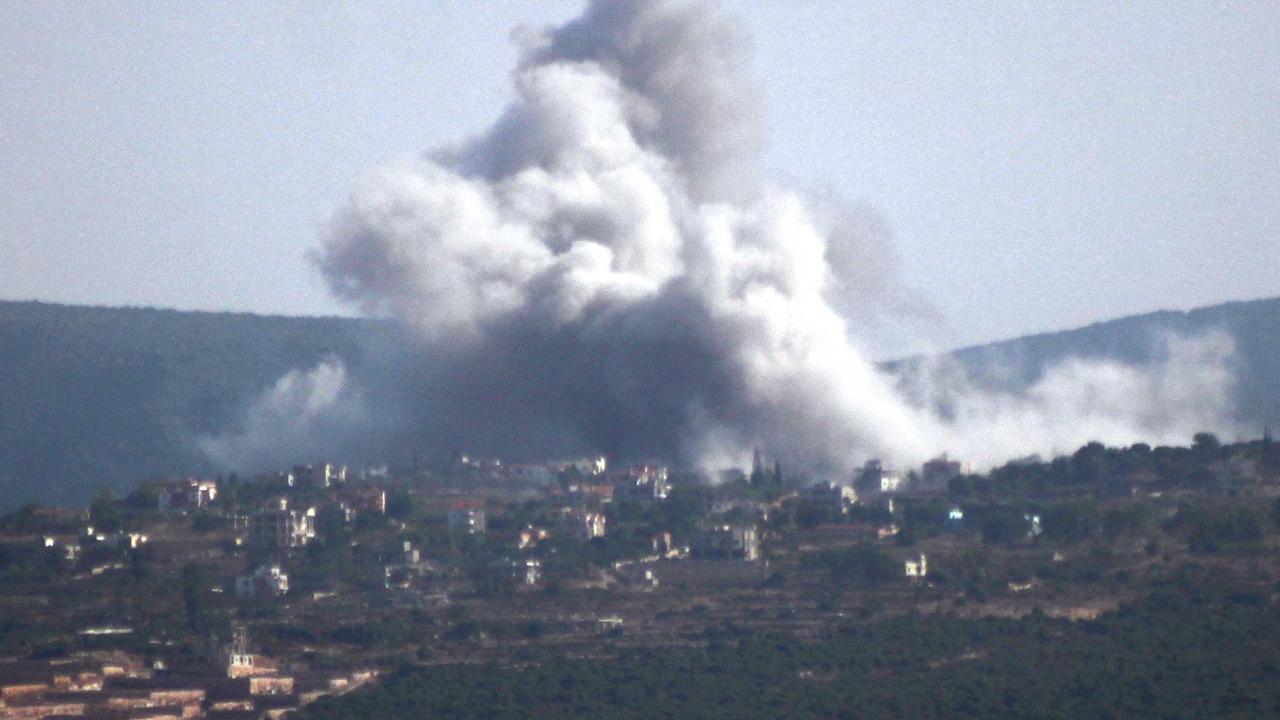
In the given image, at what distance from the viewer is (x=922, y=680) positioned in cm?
4253

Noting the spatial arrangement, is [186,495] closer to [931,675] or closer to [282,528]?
[282,528]

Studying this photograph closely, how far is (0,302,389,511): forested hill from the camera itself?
9025cm

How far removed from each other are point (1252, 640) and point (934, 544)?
12.8m

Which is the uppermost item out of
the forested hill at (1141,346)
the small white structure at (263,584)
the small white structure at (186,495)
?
the forested hill at (1141,346)

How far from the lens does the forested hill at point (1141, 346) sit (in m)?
92.1

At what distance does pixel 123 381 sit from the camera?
4035 inches

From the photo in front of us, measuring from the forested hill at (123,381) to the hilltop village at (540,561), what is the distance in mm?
22554

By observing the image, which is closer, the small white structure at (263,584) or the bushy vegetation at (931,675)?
the bushy vegetation at (931,675)

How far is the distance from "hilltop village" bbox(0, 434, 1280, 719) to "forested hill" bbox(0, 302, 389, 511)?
22554 mm

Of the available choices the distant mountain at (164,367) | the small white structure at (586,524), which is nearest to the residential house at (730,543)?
the small white structure at (586,524)

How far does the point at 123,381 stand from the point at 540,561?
165ft

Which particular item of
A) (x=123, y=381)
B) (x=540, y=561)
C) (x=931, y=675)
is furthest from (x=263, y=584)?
(x=123, y=381)

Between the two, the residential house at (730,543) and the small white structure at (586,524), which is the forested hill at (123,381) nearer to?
the small white structure at (586,524)

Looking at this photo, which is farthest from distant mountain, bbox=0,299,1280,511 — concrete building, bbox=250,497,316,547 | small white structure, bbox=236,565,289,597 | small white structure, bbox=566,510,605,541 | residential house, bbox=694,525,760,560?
small white structure, bbox=236,565,289,597
